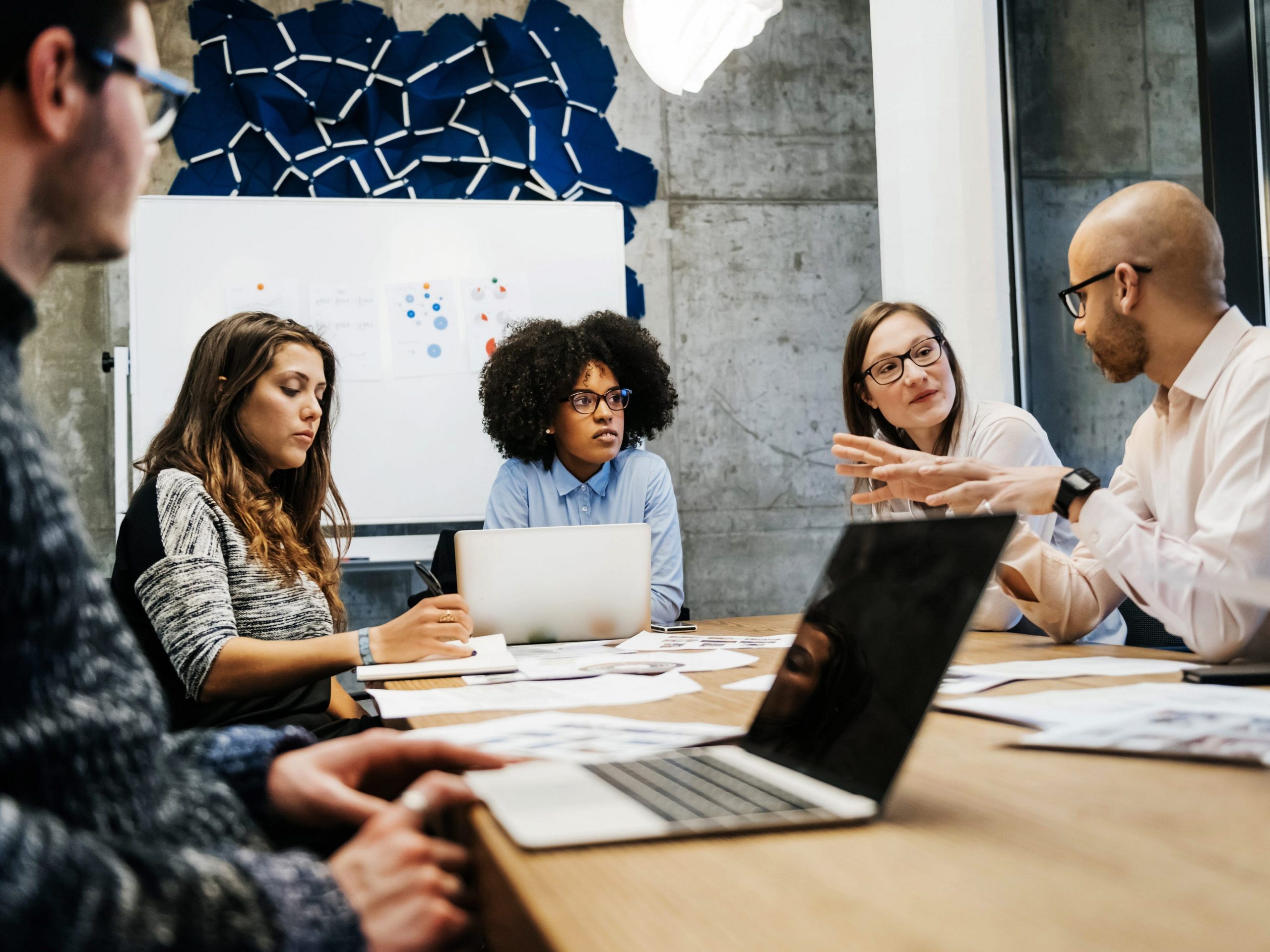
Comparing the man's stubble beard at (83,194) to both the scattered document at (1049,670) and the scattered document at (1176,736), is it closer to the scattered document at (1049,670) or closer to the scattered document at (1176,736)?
the scattered document at (1176,736)

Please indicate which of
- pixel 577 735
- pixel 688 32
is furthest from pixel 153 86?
pixel 688 32

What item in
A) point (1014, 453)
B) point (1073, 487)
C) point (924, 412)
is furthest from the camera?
point (924, 412)

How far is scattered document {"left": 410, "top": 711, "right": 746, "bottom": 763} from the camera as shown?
87cm

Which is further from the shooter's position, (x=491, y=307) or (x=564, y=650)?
(x=491, y=307)

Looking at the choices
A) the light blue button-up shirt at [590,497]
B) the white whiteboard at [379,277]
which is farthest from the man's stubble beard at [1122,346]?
the white whiteboard at [379,277]

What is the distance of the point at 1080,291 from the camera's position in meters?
1.89

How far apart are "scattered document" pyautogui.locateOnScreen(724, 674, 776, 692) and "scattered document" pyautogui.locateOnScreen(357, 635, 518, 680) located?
42 centimetres

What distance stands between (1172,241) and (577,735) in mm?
1430

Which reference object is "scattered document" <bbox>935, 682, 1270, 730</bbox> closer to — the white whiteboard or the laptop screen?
the laptop screen

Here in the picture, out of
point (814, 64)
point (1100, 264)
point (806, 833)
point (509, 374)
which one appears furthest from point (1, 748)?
point (814, 64)

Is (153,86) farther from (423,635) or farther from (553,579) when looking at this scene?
(553,579)

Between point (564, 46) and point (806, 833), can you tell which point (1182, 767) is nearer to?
point (806, 833)

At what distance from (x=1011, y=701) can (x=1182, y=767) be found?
1.01 ft

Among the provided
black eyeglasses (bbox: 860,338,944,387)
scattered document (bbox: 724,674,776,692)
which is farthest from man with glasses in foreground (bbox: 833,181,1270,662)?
black eyeglasses (bbox: 860,338,944,387)
